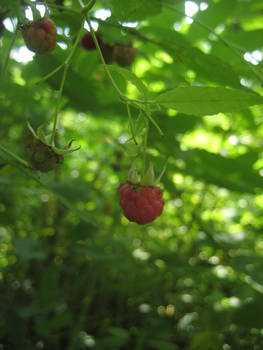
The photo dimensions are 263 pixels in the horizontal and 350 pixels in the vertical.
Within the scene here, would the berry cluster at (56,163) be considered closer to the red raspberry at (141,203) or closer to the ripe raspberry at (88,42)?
the red raspberry at (141,203)

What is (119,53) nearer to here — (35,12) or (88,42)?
(88,42)

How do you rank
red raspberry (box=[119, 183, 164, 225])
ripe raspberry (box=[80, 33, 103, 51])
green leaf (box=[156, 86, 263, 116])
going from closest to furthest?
1. green leaf (box=[156, 86, 263, 116])
2. red raspberry (box=[119, 183, 164, 225])
3. ripe raspberry (box=[80, 33, 103, 51])

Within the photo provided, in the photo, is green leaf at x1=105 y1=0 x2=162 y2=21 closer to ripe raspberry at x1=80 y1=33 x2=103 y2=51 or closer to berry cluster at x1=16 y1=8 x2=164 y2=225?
berry cluster at x1=16 y1=8 x2=164 y2=225

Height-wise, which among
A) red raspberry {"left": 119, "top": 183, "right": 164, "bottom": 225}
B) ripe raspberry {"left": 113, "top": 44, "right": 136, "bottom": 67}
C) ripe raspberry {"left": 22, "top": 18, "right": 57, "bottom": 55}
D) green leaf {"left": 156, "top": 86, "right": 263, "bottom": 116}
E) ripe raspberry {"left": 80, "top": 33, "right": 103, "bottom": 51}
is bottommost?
red raspberry {"left": 119, "top": 183, "right": 164, "bottom": 225}

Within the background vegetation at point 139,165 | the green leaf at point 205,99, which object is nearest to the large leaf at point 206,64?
the background vegetation at point 139,165

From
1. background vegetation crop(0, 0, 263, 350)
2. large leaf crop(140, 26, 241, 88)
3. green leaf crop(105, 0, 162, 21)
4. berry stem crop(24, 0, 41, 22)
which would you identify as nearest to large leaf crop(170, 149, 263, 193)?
background vegetation crop(0, 0, 263, 350)

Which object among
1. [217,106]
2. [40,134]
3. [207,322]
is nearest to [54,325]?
[207,322]

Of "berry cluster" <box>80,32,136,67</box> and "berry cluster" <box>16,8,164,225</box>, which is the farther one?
"berry cluster" <box>80,32,136,67</box>
